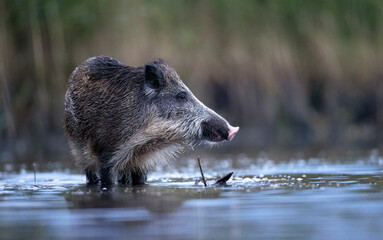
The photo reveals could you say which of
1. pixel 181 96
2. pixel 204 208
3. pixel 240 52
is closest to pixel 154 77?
pixel 181 96

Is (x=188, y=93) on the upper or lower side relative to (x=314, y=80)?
lower

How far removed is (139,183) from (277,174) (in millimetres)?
1508

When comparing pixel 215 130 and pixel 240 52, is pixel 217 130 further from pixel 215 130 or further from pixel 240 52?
pixel 240 52

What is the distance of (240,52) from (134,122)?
10109 mm

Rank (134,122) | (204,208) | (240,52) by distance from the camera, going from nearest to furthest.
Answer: (204,208)
(134,122)
(240,52)

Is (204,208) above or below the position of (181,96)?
below

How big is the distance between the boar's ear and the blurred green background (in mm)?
8622

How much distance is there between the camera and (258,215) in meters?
5.06

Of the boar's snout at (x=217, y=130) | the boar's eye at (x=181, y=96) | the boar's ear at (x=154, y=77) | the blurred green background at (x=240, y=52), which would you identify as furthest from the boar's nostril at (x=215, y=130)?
the blurred green background at (x=240, y=52)

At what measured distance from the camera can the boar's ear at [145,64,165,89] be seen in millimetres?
8164

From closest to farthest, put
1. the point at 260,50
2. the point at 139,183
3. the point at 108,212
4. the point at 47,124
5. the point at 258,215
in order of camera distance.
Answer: the point at 258,215
the point at 108,212
the point at 139,183
the point at 47,124
the point at 260,50

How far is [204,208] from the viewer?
5492 millimetres

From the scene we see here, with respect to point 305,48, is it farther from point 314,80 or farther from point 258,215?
point 258,215

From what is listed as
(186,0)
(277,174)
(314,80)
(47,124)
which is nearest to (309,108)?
(314,80)
